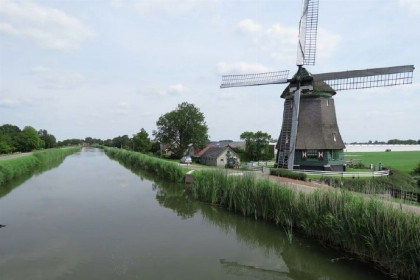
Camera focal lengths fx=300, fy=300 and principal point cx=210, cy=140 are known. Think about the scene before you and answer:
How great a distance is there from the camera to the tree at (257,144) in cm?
4135

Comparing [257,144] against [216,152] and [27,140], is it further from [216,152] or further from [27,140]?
[27,140]

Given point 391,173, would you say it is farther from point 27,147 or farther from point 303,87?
point 27,147

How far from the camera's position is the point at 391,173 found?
1007 inches

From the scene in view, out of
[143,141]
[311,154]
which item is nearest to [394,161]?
[311,154]

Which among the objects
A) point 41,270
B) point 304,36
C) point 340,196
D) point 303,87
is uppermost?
point 304,36

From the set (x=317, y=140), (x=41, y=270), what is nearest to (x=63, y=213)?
(x=41, y=270)

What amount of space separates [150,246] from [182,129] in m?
42.3

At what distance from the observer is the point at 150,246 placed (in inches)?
420

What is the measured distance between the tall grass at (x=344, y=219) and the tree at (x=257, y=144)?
2579 centimetres

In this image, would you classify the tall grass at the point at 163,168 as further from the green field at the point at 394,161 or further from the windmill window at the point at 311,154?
the green field at the point at 394,161

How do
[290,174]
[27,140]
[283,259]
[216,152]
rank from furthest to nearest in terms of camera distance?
[27,140]
[216,152]
[290,174]
[283,259]

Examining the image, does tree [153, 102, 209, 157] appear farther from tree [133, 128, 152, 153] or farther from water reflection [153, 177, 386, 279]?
water reflection [153, 177, 386, 279]

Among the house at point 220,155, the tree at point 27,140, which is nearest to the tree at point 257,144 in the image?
the house at point 220,155

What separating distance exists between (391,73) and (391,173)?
27.5 ft
